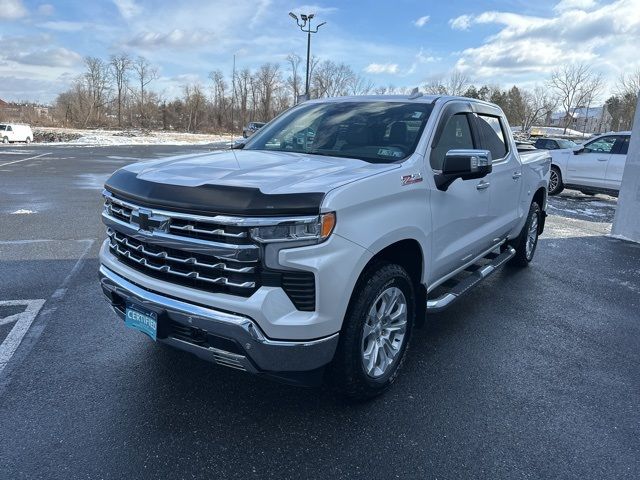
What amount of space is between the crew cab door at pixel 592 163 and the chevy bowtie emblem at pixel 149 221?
1276cm

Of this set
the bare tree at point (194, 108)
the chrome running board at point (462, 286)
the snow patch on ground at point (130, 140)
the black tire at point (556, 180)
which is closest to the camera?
the chrome running board at point (462, 286)

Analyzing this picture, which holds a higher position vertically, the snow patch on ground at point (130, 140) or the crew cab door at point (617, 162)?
the crew cab door at point (617, 162)

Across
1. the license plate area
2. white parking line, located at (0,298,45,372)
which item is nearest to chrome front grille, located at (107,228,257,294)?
the license plate area

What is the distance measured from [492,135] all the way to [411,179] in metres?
2.13

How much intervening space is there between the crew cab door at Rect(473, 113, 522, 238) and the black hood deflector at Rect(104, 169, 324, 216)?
2.44 metres

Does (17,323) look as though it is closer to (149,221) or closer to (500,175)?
(149,221)

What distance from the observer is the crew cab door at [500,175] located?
4.47 m

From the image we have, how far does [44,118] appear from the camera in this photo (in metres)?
74.7

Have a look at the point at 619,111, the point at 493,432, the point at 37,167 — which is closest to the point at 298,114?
the point at 493,432

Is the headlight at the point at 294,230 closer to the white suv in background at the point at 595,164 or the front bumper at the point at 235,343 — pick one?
the front bumper at the point at 235,343

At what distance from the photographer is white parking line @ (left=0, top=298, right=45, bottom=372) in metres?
3.54

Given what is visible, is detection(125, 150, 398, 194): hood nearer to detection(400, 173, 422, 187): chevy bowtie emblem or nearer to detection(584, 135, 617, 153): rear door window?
detection(400, 173, 422, 187): chevy bowtie emblem

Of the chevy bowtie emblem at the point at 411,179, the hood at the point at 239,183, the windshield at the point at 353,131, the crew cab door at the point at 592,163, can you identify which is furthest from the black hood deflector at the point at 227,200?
the crew cab door at the point at 592,163

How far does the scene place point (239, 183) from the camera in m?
2.54
